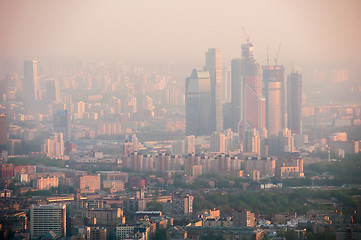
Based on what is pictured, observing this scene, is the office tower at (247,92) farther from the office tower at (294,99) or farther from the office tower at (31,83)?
the office tower at (31,83)

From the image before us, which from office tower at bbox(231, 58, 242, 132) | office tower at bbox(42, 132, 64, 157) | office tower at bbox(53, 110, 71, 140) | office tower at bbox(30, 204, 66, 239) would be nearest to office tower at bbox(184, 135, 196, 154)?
office tower at bbox(231, 58, 242, 132)

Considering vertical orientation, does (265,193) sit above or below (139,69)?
below

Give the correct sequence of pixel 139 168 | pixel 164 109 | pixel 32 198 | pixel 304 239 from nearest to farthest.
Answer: pixel 304 239, pixel 32 198, pixel 139 168, pixel 164 109

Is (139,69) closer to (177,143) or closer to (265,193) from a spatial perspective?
(177,143)

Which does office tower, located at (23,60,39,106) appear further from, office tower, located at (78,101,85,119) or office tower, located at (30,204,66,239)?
office tower, located at (30,204,66,239)

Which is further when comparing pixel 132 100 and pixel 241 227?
pixel 132 100

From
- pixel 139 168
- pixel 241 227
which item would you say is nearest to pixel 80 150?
pixel 139 168

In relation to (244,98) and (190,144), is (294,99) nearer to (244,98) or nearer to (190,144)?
(244,98)
